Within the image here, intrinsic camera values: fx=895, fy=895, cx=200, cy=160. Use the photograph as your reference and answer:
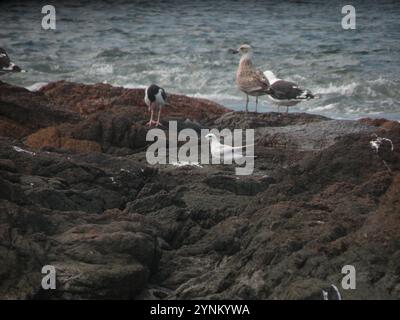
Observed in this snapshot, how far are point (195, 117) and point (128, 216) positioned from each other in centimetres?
531

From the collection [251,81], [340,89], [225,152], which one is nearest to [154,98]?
[251,81]

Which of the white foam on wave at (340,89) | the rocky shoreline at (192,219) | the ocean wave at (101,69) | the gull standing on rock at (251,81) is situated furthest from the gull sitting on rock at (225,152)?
the ocean wave at (101,69)

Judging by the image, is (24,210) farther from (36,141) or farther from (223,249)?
(36,141)

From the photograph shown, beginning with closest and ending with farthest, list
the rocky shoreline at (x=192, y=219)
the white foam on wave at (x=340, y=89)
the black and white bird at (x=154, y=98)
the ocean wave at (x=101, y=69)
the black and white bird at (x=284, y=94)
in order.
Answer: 1. the rocky shoreline at (x=192, y=219)
2. the black and white bird at (x=154, y=98)
3. the black and white bird at (x=284, y=94)
4. the white foam on wave at (x=340, y=89)
5. the ocean wave at (x=101, y=69)

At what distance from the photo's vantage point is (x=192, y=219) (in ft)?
25.7

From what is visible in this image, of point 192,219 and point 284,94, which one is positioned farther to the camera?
point 284,94

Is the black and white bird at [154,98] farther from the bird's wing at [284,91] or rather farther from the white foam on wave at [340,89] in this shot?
the white foam on wave at [340,89]

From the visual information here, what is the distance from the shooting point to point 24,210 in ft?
23.2

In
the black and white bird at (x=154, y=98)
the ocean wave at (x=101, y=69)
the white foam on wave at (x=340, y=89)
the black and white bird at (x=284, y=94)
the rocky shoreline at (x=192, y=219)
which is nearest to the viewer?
the rocky shoreline at (x=192, y=219)

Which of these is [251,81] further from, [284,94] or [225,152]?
[225,152]

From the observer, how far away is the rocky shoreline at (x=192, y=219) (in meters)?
6.43

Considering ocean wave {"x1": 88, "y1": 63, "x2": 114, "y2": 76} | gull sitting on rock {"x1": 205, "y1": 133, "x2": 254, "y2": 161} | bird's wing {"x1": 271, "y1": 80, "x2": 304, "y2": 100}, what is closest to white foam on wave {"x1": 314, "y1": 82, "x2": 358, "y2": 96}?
ocean wave {"x1": 88, "y1": 63, "x2": 114, "y2": 76}

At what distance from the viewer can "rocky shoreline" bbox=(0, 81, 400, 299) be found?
6.43 meters
